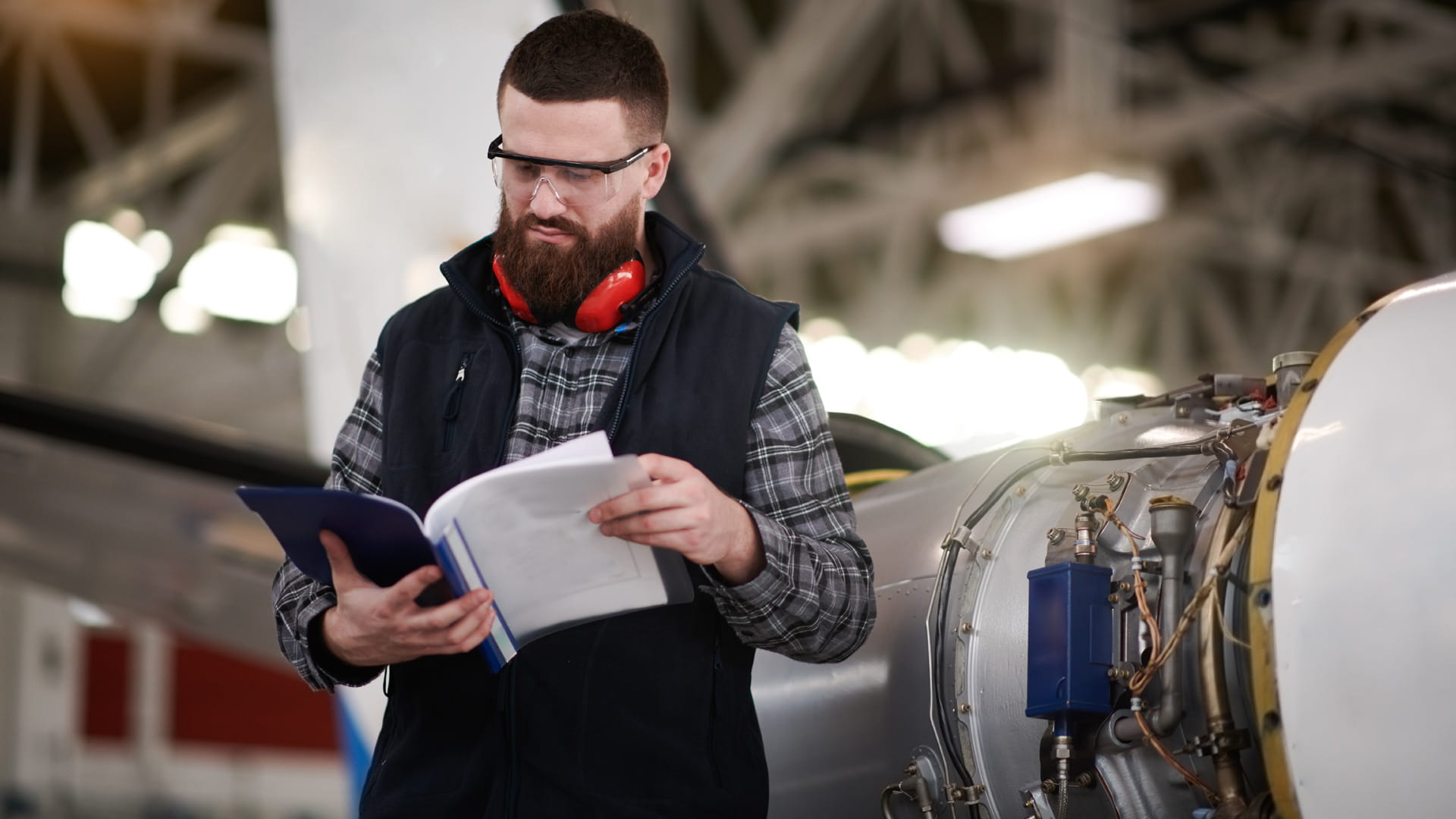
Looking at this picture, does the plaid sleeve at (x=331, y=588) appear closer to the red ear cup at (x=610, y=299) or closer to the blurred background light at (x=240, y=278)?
the red ear cup at (x=610, y=299)

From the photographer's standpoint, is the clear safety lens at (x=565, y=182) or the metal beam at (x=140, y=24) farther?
the metal beam at (x=140, y=24)

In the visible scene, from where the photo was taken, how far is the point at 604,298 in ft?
7.38

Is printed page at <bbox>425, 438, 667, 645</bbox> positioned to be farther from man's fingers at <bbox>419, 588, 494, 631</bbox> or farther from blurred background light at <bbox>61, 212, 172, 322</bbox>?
blurred background light at <bbox>61, 212, 172, 322</bbox>

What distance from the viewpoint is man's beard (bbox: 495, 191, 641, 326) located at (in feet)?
7.25

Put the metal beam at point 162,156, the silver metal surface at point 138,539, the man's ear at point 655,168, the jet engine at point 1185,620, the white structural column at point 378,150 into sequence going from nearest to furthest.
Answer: the jet engine at point 1185,620 → the man's ear at point 655,168 → the white structural column at point 378,150 → the silver metal surface at point 138,539 → the metal beam at point 162,156

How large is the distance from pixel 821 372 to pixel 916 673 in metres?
15.6

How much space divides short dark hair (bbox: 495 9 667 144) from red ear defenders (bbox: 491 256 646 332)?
21cm

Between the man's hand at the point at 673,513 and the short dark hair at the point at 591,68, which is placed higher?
the short dark hair at the point at 591,68

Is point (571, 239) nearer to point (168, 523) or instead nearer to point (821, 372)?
point (168, 523)

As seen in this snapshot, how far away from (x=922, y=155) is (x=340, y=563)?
14.7 meters

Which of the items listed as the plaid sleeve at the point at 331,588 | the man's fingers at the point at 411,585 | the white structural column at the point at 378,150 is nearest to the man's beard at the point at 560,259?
the plaid sleeve at the point at 331,588

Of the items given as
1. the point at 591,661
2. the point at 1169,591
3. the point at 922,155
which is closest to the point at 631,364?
the point at 591,661

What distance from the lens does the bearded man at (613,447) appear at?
2064 millimetres

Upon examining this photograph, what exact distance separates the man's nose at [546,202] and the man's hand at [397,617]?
603 mm
